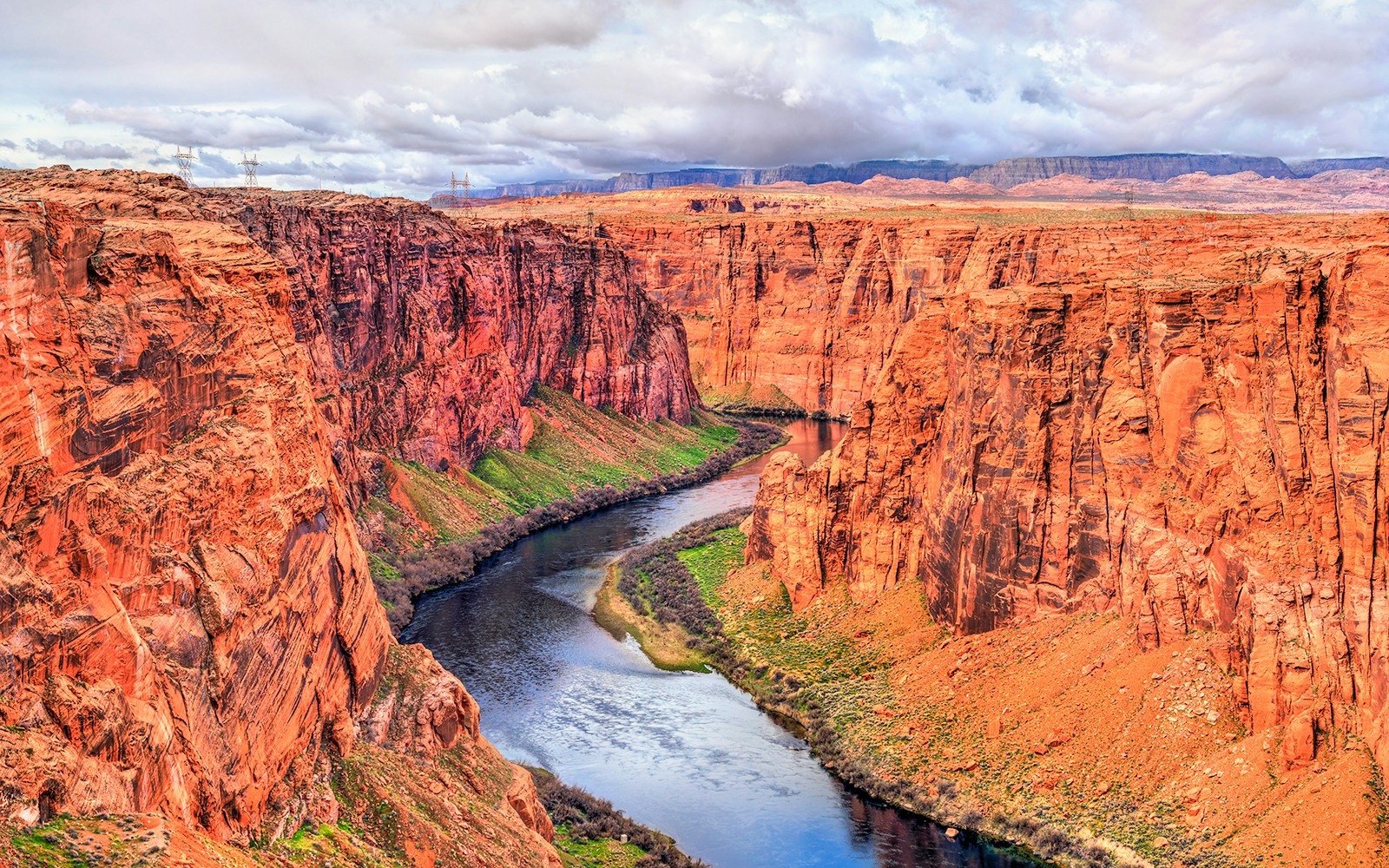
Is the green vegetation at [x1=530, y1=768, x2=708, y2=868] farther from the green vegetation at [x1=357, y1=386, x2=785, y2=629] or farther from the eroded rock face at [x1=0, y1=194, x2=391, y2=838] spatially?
the green vegetation at [x1=357, y1=386, x2=785, y2=629]

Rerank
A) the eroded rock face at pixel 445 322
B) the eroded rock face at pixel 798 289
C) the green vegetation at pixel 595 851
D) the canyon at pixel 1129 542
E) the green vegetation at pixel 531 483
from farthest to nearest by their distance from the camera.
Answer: the eroded rock face at pixel 798 289 < the eroded rock face at pixel 445 322 < the green vegetation at pixel 531 483 < the green vegetation at pixel 595 851 < the canyon at pixel 1129 542

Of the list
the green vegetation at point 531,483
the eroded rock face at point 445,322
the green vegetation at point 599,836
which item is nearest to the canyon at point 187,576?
the green vegetation at point 599,836

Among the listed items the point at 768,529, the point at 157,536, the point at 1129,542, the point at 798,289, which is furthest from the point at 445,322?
the point at 157,536

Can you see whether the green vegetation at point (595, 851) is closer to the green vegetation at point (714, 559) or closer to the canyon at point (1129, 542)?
the canyon at point (1129, 542)

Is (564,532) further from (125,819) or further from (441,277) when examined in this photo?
(125,819)

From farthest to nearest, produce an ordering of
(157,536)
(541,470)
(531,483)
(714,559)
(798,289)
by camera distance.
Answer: (798,289), (541,470), (531,483), (714,559), (157,536)

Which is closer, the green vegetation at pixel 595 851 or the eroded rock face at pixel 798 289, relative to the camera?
the green vegetation at pixel 595 851

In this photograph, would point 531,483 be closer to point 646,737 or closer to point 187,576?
point 646,737

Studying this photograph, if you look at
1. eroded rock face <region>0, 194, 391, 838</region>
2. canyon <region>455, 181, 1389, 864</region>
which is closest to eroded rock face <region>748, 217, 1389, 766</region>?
canyon <region>455, 181, 1389, 864</region>
